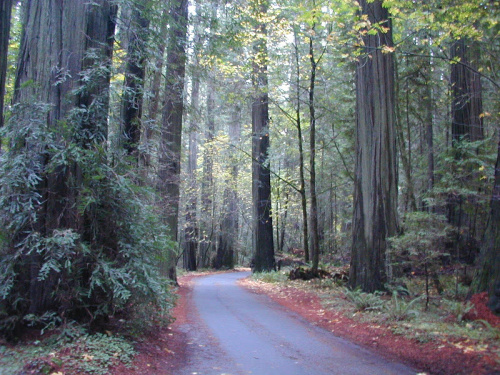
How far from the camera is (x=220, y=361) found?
6.10m

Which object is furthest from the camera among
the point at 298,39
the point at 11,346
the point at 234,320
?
the point at 298,39

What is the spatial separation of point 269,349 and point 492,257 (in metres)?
4.44

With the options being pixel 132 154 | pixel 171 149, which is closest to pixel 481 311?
pixel 132 154

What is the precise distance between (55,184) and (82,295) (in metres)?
1.60

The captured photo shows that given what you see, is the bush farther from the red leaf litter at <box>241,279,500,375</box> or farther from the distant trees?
the red leaf litter at <box>241,279,500,375</box>

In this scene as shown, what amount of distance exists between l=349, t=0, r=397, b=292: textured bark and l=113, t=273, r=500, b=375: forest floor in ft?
5.72

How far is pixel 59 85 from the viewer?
6.35 m

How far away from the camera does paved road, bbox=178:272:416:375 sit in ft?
18.7

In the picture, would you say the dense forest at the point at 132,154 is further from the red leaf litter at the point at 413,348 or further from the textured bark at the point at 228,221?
the textured bark at the point at 228,221

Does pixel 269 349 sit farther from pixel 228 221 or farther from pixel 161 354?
pixel 228 221

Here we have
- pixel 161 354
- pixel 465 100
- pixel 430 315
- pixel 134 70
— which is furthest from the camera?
pixel 465 100

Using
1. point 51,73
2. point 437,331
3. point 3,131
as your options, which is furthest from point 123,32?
point 437,331

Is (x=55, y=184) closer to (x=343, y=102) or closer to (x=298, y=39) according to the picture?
(x=343, y=102)

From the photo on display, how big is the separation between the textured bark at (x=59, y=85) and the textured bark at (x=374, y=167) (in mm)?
7607
